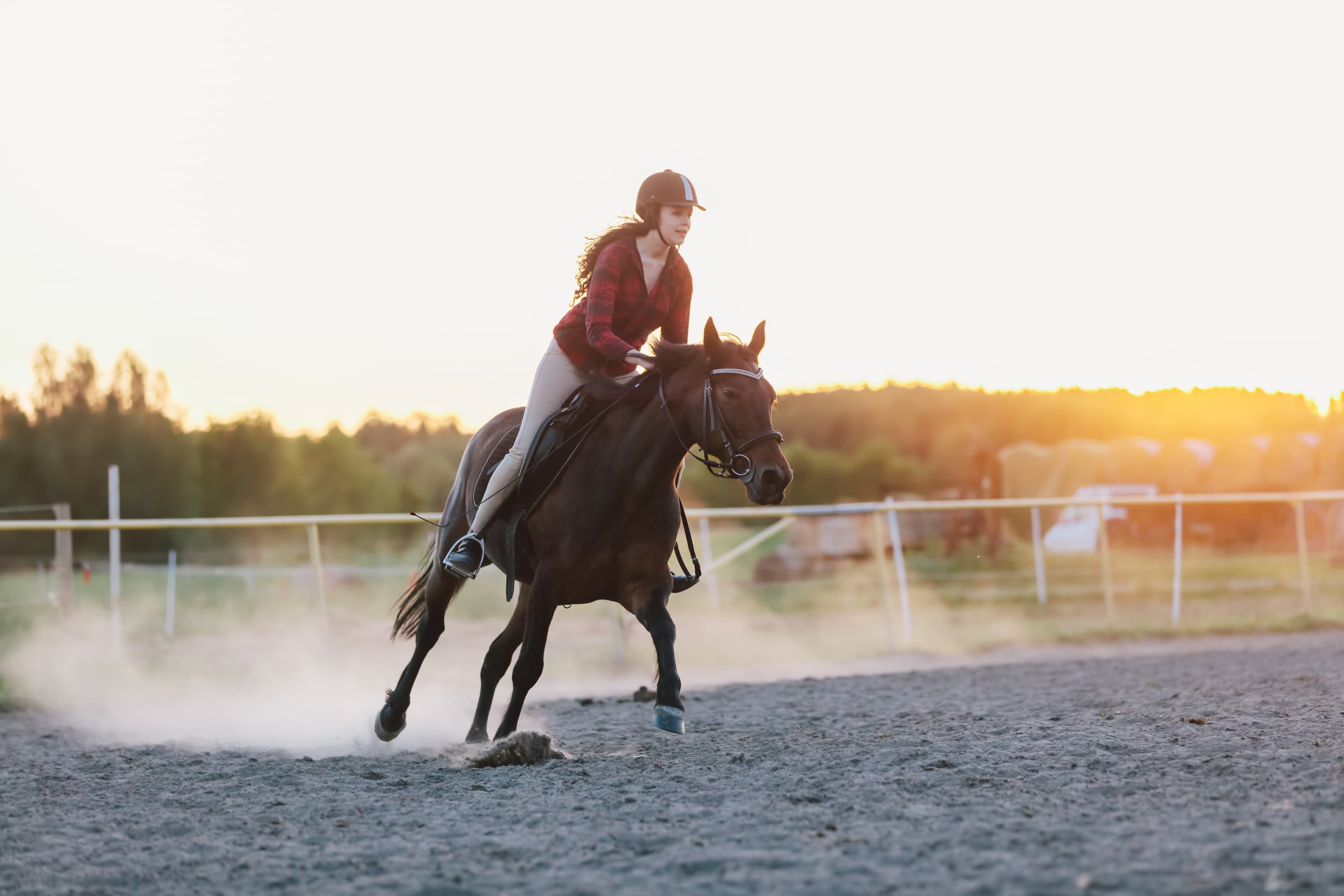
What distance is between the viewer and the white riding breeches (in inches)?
218

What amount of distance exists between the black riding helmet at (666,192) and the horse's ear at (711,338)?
70 centimetres

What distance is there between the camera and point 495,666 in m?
5.78

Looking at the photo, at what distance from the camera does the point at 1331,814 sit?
10.3 feet

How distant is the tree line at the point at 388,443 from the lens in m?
24.0

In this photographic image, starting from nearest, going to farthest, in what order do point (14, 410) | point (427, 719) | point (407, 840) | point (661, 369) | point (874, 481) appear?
1. point (407, 840)
2. point (661, 369)
3. point (427, 719)
4. point (14, 410)
5. point (874, 481)

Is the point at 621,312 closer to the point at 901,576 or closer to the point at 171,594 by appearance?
the point at 901,576

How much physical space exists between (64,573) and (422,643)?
17.2 ft

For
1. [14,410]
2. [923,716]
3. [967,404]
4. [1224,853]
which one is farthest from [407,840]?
[967,404]

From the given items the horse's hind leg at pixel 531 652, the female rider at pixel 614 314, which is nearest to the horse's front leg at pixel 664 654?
the horse's hind leg at pixel 531 652

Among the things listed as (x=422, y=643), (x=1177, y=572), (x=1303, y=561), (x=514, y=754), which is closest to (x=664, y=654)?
(x=514, y=754)

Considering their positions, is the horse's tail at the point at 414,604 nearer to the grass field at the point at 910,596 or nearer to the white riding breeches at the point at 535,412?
the white riding breeches at the point at 535,412

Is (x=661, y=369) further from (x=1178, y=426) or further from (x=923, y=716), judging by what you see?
(x=1178, y=426)

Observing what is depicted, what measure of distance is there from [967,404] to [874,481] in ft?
18.9

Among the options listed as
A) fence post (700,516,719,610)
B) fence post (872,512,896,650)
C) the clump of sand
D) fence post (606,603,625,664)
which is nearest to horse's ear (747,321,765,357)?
the clump of sand
